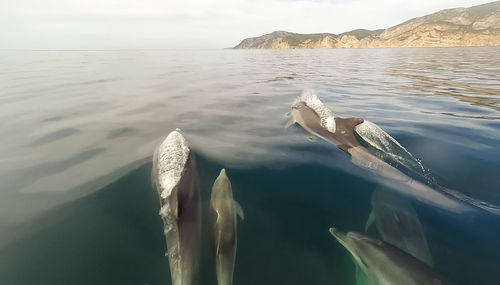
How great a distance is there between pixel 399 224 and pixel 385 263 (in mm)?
1136

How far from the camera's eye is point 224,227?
428cm

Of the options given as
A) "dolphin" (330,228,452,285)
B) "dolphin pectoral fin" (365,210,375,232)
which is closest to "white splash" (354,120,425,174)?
"dolphin pectoral fin" (365,210,375,232)

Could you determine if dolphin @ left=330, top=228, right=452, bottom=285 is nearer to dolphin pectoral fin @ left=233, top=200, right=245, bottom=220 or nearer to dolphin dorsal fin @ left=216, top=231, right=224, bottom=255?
dolphin pectoral fin @ left=233, top=200, right=245, bottom=220

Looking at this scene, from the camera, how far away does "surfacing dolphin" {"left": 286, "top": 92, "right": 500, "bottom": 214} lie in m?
5.02

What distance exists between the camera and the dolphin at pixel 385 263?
3.38 meters

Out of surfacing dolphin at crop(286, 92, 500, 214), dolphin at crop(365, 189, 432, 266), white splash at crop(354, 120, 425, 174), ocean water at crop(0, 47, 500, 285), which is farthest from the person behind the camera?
white splash at crop(354, 120, 425, 174)

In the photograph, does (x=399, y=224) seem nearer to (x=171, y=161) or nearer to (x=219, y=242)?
(x=219, y=242)

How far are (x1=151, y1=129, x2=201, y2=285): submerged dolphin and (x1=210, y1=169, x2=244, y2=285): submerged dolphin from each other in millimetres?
300

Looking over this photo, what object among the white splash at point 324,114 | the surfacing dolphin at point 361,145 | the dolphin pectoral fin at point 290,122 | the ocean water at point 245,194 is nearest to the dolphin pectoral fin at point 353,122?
the surfacing dolphin at point 361,145

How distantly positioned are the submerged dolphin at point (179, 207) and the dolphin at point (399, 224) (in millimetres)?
3049

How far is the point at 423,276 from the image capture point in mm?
3361

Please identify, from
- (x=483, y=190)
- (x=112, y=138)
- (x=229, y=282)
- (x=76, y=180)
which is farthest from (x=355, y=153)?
(x=112, y=138)

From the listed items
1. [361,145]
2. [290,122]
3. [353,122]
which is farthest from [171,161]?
[353,122]

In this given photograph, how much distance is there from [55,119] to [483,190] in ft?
44.9
